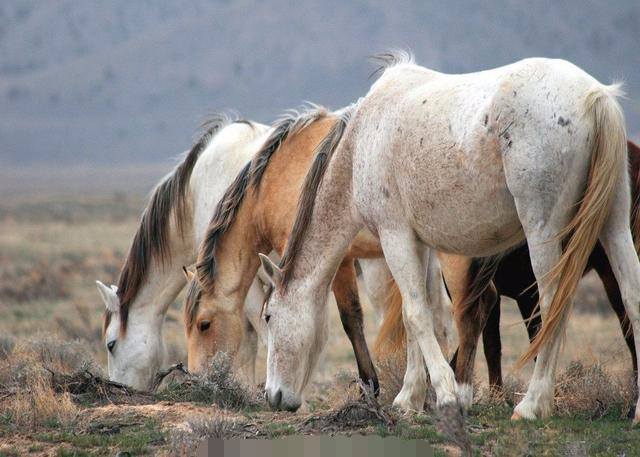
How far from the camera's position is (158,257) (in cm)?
973

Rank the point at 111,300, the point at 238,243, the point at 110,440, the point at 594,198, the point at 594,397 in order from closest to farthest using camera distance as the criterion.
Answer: the point at 594,198 < the point at 110,440 < the point at 594,397 < the point at 238,243 < the point at 111,300

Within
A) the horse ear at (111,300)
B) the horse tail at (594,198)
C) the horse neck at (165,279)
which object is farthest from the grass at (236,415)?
the horse neck at (165,279)

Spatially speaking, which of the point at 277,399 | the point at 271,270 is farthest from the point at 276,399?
the point at 271,270

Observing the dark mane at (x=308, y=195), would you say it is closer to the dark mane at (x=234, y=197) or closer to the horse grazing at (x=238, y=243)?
the horse grazing at (x=238, y=243)

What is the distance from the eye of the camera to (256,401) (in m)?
7.77

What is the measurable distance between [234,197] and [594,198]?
3.54 meters

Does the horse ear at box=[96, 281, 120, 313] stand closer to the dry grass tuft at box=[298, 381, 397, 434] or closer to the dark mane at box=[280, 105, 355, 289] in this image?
the dark mane at box=[280, 105, 355, 289]

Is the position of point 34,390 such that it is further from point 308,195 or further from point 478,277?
point 478,277

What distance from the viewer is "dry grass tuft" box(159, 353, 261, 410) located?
303 inches

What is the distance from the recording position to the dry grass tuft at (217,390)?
7688mm

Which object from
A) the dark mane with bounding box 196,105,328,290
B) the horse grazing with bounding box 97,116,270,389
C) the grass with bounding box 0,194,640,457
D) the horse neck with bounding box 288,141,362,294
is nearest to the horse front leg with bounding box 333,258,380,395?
the grass with bounding box 0,194,640,457

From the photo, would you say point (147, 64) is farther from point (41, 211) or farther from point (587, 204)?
point (587, 204)

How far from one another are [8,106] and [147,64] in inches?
721

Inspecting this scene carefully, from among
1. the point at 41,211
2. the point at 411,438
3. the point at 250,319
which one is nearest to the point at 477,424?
the point at 411,438
